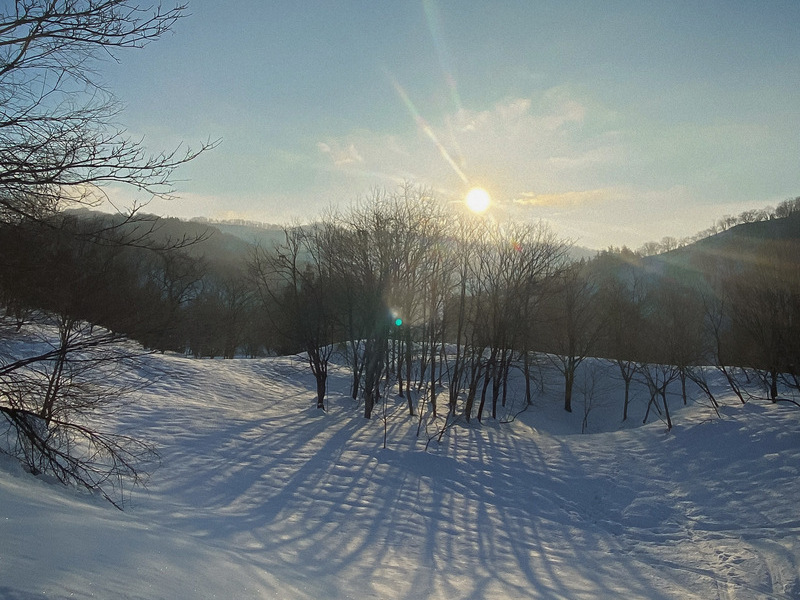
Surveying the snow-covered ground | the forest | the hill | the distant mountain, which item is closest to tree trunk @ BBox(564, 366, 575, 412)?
the forest

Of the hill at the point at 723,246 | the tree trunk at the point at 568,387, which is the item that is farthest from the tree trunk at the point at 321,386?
the hill at the point at 723,246

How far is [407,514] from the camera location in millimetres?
8781

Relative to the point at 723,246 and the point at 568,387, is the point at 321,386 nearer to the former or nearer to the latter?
the point at 568,387

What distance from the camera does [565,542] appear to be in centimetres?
844

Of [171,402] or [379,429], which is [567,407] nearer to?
[379,429]

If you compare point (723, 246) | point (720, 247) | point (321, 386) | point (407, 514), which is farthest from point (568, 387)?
point (720, 247)

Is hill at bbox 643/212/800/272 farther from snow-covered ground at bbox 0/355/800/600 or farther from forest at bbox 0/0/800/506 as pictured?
snow-covered ground at bbox 0/355/800/600

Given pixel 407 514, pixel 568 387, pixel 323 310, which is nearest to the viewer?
pixel 407 514

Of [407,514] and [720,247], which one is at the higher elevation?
[720,247]

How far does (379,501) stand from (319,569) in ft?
11.0

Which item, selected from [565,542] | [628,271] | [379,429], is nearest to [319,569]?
[565,542]

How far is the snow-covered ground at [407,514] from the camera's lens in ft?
14.1

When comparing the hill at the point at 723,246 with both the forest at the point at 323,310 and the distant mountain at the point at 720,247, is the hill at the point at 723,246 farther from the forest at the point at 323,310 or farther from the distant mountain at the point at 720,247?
the forest at the point at 323,310

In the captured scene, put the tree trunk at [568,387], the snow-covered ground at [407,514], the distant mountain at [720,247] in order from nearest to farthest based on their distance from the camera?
the snow-covered ground at [407,514] → the tree trunk at [568,387] → the distant mountain at [720,247]
